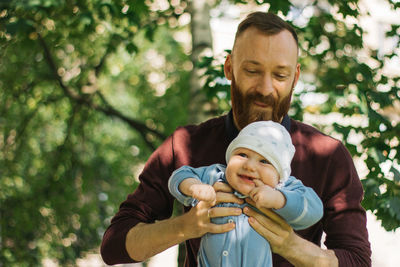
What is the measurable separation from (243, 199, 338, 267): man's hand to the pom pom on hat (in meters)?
0.16

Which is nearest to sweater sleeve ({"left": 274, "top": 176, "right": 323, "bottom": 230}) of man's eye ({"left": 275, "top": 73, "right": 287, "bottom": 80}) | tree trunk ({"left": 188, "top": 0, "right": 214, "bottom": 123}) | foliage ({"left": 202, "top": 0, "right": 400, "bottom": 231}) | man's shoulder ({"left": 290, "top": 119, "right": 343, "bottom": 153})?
man's shoulder ({"left": 290, "top": 119, "right": 343, "bottom": 153})

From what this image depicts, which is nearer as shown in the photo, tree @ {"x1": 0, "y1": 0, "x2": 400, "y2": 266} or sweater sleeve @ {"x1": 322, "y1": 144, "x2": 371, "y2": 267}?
sweater sleeve @ {"x1": 322, "y1": 144, "x2": 371, "y2": 267}

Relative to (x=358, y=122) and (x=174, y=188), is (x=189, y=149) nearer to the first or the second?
(x=174, y=188)

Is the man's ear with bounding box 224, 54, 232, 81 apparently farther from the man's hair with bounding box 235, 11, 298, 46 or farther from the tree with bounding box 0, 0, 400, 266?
the tree with bounding box 0, 0, 400, 266

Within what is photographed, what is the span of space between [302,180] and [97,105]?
4008mm

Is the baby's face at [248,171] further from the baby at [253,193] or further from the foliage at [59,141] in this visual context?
the foliage at [59,141]

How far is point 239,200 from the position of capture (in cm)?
199

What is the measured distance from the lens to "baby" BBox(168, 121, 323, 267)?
1909mm

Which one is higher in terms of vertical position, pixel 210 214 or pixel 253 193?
pixel 253 193

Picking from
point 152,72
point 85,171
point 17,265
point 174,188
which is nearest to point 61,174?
point 85,171

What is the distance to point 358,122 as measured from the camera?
3.88 metres

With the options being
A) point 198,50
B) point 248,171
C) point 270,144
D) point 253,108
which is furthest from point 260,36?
point 198,50

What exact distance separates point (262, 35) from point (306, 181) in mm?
659

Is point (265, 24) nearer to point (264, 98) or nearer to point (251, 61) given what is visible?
point (251, 61)
